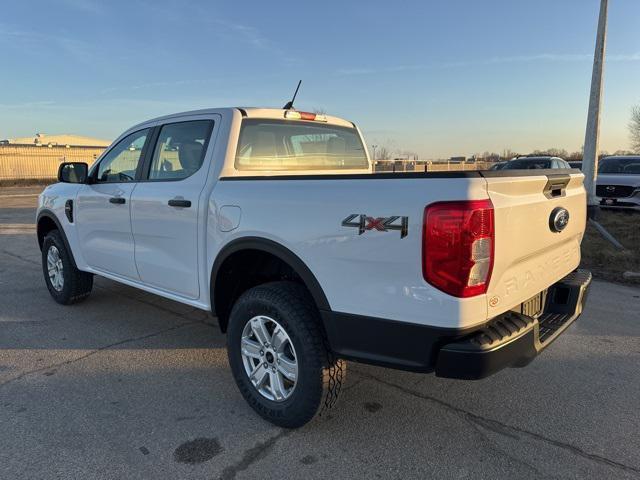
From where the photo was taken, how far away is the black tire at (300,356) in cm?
266

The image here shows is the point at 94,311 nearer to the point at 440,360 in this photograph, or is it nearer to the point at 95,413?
the point at 95,413

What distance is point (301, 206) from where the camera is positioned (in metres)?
2.66

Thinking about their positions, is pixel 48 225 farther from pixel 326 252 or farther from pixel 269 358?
pixel 326 252

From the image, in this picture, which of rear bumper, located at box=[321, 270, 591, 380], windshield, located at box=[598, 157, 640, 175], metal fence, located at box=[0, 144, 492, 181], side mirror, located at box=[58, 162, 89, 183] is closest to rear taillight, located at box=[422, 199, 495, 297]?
rear bumper, located at box=[321, 270, 591, 380]

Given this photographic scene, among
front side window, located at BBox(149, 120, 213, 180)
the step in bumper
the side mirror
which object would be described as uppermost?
front side window, located at BBox(149, 120, 213, 180)

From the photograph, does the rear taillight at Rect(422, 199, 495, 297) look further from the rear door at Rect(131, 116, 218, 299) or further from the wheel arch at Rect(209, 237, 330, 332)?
the rear door at Rect(131, 116, 218, 299)

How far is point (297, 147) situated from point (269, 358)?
6.18ft

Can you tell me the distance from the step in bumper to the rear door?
1.93 m

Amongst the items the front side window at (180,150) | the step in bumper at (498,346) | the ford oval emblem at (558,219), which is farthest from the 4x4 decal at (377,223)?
the front side window at (180,150)

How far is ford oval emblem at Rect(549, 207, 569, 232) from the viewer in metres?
2.68

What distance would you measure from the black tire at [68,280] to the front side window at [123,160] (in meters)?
1.08

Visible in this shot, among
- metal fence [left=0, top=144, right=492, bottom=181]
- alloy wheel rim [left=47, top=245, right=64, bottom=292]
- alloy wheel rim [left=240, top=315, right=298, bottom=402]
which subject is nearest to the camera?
alloy wheel rim [left=240, top=315, right=298, bottom=402]

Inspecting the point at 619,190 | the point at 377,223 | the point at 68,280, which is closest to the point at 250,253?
the point at 377,223

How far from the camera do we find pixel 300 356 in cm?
269
